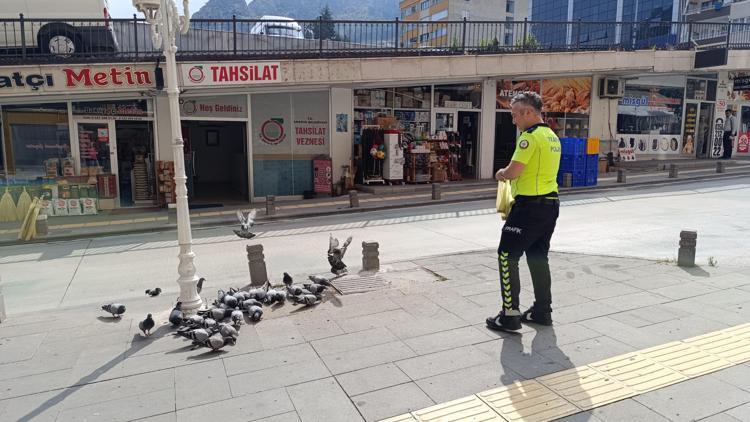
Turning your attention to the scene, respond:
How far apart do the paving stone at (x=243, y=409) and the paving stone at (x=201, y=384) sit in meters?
0.09

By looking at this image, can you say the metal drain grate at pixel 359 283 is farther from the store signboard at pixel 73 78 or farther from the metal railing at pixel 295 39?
the store signboard at pixel 73 78

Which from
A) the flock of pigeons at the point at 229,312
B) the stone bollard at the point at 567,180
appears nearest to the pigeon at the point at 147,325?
the flock of pigeons at the point at 229,312

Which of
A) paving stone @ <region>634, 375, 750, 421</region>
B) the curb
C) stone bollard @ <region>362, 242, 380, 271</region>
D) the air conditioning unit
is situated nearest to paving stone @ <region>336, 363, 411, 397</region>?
paving stone @ <region>634, 375, 750, 421</region>

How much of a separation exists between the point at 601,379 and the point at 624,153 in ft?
65.0

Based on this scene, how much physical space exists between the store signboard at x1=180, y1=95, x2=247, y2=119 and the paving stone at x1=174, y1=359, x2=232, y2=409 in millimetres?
11669

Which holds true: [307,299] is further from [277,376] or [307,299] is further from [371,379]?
[371,379]

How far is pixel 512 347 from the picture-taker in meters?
4.43

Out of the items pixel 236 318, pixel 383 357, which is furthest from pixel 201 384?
pixel 383 357

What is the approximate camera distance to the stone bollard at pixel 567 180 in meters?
16.0

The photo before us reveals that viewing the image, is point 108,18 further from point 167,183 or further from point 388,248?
point 388,248

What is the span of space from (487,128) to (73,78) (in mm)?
12691

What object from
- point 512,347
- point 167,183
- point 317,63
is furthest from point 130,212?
point 512,347

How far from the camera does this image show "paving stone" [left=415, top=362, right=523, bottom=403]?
3.67 m

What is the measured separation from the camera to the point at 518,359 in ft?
13.8
